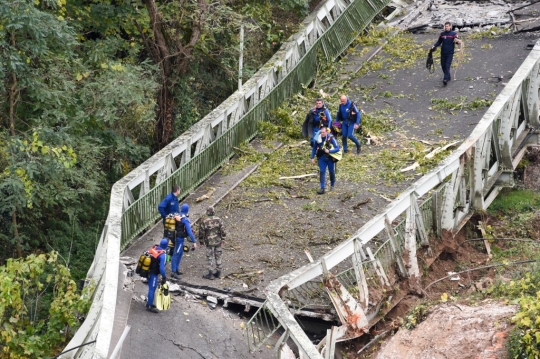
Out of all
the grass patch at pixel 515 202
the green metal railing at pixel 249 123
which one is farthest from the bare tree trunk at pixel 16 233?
the grass patch at pixel 515 202

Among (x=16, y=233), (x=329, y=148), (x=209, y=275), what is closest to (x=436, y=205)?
(x=329, y=148)

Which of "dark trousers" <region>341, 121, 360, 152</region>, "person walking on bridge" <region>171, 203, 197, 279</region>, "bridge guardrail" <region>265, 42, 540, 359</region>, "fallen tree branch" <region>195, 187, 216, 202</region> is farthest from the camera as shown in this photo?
"dark trousers" <region>341, 121, 360, 152</region>

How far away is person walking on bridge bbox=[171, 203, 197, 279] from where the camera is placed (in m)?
14.7

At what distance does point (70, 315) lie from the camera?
14656 mm

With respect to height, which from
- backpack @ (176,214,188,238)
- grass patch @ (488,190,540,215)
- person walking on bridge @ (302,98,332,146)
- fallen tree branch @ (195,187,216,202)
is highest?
person walking on bridge @ (302,98,332,146)

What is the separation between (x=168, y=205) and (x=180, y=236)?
0.72 m

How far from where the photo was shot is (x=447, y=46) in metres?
21.4

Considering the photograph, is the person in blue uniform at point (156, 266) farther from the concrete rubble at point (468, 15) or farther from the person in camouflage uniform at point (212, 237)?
the concrete rubble at point (468, 15)

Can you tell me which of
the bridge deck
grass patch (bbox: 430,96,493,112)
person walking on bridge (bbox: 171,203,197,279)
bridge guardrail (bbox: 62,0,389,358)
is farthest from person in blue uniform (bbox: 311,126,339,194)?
grass patch (bbox: 430,96,493,112)

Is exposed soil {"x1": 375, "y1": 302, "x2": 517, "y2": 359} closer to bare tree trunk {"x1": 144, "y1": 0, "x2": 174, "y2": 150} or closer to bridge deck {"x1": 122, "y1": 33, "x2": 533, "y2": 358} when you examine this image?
bridge deck {"x1": 122, "y1": 33, "x2": 533, "y2": 358}

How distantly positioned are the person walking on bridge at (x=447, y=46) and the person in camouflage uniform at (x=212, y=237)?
28.7 ft

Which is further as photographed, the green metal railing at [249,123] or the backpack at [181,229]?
the green metal railing at [249,123]

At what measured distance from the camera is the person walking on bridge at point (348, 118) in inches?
739

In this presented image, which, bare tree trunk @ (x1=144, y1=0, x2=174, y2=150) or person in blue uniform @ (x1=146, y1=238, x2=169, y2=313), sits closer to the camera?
person in blue uniform @ (x1=146, y1=238, x2=169, y2=313)
